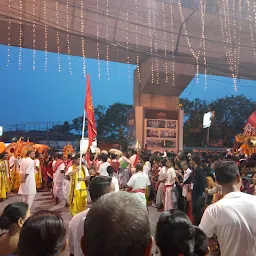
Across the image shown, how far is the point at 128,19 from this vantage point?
1241cm

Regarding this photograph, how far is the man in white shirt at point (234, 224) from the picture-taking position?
214cm

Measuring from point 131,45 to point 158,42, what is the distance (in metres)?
1.20

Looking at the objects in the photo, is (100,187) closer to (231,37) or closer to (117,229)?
(117,229)

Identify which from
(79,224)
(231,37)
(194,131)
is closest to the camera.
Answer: (79,224)

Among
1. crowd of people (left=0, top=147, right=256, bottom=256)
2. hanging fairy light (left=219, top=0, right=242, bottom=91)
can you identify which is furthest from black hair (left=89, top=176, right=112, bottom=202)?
hanging fairy light (left=219, top=0, right=242, bottom=91)

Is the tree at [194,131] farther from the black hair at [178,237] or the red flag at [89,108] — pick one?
the black hair at [178,237]

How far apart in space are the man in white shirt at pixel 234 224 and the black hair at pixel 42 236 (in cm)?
108

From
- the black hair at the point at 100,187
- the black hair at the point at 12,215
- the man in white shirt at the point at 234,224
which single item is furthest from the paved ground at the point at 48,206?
the man in white shirt at the point at 234,224

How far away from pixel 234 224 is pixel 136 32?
11.7m

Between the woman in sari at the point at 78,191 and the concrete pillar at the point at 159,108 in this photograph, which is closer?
the woman in sari at the point at 78,191

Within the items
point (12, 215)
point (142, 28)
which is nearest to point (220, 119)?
point (142, 28)

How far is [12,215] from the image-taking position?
2428 mm

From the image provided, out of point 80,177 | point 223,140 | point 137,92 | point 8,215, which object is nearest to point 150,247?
point 8,215

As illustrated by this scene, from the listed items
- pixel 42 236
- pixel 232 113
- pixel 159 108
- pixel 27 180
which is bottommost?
pixel 27 180
